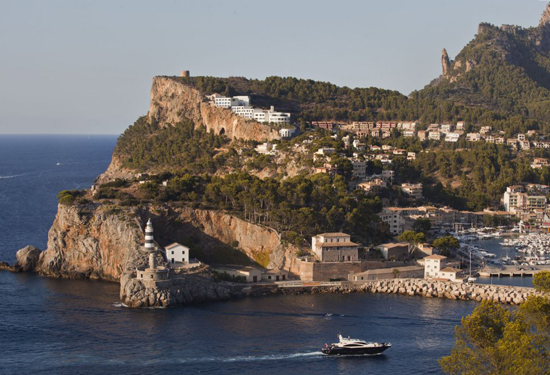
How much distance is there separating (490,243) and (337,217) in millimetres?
19127

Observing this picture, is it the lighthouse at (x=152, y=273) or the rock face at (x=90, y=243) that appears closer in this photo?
→ the lighthouse at (x=152, y=273)

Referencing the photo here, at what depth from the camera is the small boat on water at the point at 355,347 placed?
34812 mm

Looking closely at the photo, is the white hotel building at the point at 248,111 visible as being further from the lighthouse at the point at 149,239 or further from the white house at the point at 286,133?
the lighthouse at the point at 149,239

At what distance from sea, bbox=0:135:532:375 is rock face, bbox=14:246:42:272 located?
48.5 inches

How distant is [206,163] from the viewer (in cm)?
8019

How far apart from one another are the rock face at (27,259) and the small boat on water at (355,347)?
26.7 metres

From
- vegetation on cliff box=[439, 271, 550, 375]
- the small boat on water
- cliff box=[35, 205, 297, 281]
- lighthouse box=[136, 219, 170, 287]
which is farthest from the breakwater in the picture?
vegetation on cliff box=[439, 271, 550, 375]

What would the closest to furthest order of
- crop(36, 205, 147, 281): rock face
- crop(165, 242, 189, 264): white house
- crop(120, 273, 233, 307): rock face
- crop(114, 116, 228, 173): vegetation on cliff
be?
crop(120, 273, 233, 307): rock face < crop(165, 242, 189, 264): white house < crop(36, 205, 147, 281): rock face < crop(114, 116, 228, 173): vegetation on cliff

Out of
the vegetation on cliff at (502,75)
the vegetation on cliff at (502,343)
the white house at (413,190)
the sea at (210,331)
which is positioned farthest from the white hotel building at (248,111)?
the vegetation on cliff at (502,343)

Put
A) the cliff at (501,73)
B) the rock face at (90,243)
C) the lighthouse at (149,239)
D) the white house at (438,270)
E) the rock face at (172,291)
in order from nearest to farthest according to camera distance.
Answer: the rock face at (172,291) → the lighthouse at (149,239) → the white house at (438,270) → the rock face at (90,243) → the cliff at (501,73)

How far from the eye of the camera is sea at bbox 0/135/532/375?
33219 mm

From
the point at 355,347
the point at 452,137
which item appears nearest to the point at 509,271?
the point at 355,347

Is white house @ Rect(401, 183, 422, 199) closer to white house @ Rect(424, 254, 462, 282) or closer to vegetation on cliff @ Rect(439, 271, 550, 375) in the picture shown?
white house @ Rect(424, 254, 462, 282)

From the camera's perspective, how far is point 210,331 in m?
37.8
